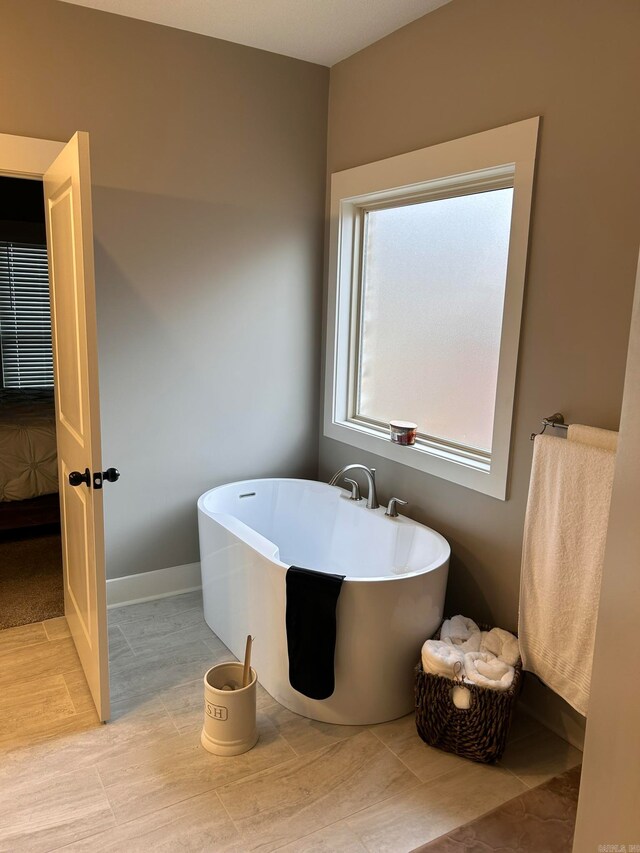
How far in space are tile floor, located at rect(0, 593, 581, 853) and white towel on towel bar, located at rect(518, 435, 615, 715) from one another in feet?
1.18

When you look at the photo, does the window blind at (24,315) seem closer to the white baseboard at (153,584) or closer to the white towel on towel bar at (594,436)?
the white baseboard at (153,584)

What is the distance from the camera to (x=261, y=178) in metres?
3.24

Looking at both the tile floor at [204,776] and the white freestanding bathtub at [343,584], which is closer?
the tile floor at [204,776]

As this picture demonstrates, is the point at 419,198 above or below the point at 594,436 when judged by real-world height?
above

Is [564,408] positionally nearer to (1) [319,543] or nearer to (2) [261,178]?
(1) [319,543]

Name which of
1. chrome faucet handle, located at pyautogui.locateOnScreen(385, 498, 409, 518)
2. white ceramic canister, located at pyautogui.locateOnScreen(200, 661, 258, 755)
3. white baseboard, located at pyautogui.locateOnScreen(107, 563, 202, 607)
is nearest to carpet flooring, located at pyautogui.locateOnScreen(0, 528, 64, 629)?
white baseboard, located at pyautogui.locateOnScreen(107, 563, 202, 607)

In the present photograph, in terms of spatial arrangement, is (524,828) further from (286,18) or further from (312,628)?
(286,18)

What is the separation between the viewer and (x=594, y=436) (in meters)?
2.03

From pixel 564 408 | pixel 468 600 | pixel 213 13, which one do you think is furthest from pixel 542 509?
pixel 213 13

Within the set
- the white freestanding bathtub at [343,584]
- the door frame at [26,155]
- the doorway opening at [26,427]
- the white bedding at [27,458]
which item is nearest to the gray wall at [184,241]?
the door frame at [26,155]

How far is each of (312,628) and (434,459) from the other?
0.91m

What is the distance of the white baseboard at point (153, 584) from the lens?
3211mm

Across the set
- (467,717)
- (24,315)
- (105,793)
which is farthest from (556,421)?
(24,315)

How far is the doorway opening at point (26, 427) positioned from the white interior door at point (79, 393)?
25.9 inches
